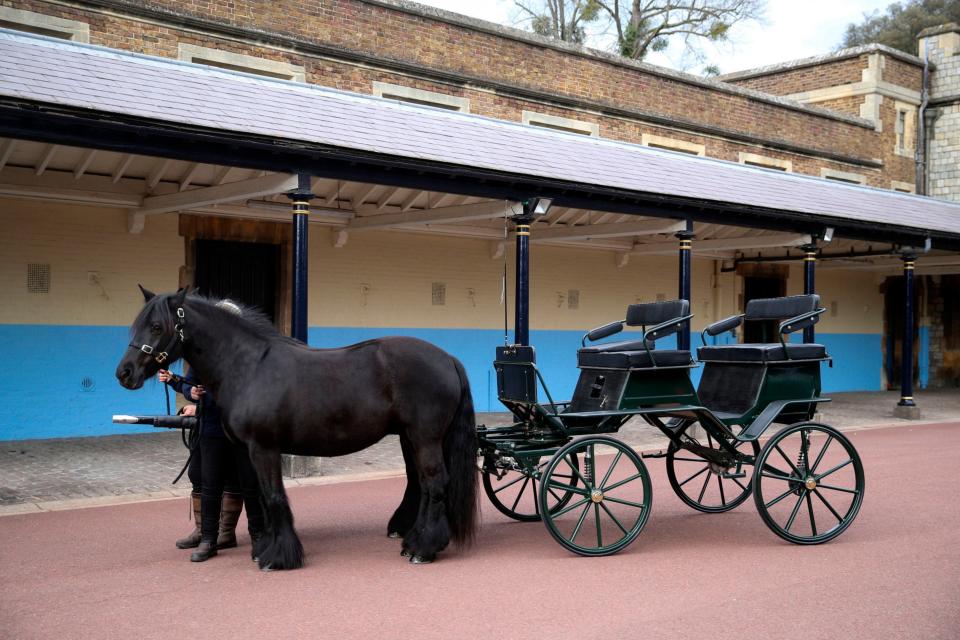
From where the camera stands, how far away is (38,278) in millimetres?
11688

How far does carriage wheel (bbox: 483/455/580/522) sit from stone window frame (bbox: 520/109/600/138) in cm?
981

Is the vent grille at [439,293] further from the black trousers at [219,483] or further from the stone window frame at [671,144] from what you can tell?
the black trousers at [219,483]

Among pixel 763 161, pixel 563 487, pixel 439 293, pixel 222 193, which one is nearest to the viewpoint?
pixel 563 487

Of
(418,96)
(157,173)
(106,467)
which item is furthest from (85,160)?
(418,96)

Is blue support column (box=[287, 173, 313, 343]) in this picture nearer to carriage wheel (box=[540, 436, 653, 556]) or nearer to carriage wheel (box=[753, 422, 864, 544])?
carriage wheel (box=[540, 436, 653, 556])

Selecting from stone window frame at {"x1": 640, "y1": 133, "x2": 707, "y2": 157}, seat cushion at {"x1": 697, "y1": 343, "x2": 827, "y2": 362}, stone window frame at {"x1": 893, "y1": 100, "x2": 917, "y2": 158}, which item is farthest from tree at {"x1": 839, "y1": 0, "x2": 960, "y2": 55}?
seat cushion at {"x1": 697, "y1": 343, "x2": 827, "y2": 362}

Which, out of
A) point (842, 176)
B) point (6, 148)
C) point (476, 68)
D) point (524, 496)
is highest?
point (476, 68)

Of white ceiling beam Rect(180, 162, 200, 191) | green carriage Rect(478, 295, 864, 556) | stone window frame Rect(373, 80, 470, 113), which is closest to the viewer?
green carriage Rect(478, 295, 864, 556)

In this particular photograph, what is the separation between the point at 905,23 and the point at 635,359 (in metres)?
40.2

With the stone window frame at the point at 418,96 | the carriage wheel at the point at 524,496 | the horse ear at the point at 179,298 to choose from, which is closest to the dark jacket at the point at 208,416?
the horse ear at the point at 179,298

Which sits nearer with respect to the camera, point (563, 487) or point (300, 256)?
point (563, 487)

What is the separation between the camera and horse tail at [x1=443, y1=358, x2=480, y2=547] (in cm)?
609

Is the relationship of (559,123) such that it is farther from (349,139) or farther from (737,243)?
(349,139)

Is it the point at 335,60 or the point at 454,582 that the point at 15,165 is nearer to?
the point at 335,60
